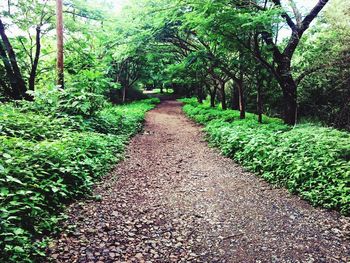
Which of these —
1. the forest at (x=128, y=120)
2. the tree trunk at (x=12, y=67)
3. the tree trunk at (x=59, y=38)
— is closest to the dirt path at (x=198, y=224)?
the forest at (x=128, y=120)

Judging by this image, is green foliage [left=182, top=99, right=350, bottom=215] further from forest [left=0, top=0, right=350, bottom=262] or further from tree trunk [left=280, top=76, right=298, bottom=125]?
tree trunk [left=280, top=76, right=298, bottom=125]

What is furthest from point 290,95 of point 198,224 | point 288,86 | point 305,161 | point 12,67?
point 12,67

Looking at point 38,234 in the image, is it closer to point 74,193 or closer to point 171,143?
point 74,193

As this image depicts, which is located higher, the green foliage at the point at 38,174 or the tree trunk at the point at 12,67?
the tree trunk at the point at 12,67

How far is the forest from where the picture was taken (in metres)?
4.07

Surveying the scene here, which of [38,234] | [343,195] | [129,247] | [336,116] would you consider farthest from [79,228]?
[336,116]

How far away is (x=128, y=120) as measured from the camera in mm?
13438

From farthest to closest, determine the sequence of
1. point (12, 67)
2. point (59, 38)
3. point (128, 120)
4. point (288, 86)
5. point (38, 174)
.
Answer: point (128, 120), point (12, 67), point (288, 86), point (59, 38), point (38, 174)

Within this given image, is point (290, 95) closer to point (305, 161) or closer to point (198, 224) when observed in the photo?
point (305, 161)

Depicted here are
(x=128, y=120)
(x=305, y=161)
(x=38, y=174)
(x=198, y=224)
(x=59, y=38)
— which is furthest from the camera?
(x=128, y=120)

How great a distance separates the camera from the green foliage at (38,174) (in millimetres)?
2945

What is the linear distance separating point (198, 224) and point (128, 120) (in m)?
9.88

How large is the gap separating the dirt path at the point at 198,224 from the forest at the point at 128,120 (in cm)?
28

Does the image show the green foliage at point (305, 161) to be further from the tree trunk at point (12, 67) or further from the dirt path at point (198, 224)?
the tree trunk at point (12, 67)
